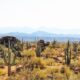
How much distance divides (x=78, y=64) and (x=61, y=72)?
179 inches

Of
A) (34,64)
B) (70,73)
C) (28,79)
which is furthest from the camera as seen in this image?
(34,64)

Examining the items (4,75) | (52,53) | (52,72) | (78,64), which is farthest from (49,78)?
(52,53)

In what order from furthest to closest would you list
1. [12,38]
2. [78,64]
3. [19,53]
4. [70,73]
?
[12,38] < [19,53] < [78,64] < [70,73]

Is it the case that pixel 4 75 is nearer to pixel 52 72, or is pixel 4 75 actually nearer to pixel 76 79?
pixel 52 72

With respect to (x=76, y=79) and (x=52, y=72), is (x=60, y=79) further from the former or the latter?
(x=52, y=72)

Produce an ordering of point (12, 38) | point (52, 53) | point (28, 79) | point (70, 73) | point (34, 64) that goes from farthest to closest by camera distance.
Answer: point (12, 38) → point (52, 53) → point (34, 64) → point (70, 73) → point (28, 79)

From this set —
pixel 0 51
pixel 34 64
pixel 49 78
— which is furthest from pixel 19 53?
pixel 49 78

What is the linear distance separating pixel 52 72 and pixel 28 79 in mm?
3995

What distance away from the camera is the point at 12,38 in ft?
129

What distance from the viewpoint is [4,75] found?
73.6 ft

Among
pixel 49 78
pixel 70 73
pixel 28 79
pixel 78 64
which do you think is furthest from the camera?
pixel 78 64

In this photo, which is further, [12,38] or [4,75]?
[12,38]

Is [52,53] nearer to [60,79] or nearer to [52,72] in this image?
[52,72]

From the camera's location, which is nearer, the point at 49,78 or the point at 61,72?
the point at 49,78
